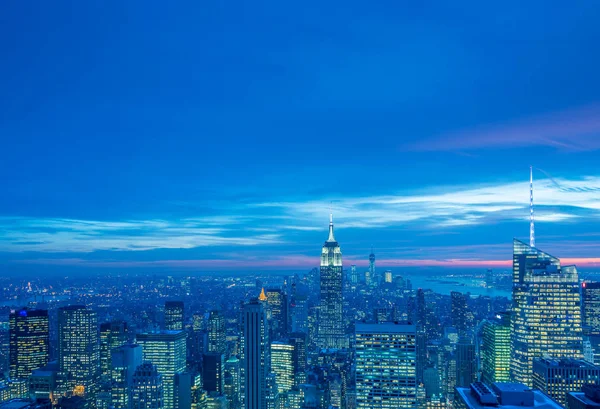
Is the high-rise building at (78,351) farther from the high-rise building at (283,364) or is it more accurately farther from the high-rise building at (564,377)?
the high-rise building at (564,377)

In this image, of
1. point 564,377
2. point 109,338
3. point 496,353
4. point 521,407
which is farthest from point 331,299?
point 521,407

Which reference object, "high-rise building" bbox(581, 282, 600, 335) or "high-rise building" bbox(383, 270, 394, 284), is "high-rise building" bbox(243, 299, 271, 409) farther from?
"high-rise building" bbox(383, 270, 394, 284)

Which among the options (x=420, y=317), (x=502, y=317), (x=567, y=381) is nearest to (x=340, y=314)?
(x=420, y=317)

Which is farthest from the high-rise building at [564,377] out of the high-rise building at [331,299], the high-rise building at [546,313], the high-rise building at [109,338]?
the high-rise building at [331,299]

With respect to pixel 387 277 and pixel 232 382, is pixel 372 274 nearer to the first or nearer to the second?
pixel 387 277

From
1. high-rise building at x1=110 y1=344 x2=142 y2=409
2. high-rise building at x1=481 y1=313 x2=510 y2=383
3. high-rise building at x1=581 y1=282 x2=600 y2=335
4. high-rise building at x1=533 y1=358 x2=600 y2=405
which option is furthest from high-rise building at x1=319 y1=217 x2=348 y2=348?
high-rise building at x1=533 y1=358 x2=600 y2=405
